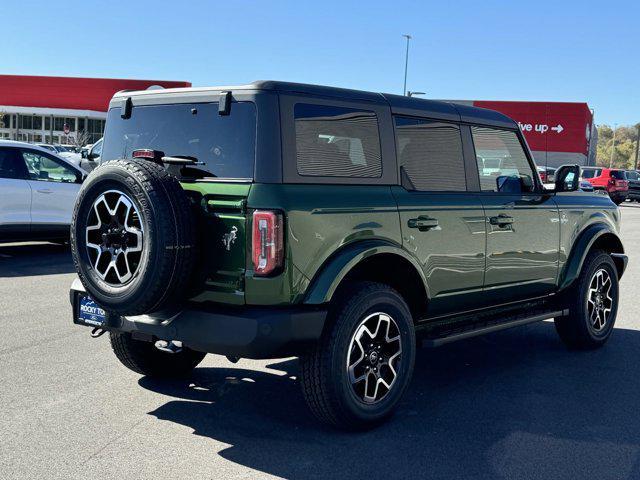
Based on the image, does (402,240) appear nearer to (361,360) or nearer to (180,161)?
(361,360)

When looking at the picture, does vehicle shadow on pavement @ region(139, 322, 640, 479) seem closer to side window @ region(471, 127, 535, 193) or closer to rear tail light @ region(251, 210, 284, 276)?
rear tail light @ region(251, 210, 284, 276)

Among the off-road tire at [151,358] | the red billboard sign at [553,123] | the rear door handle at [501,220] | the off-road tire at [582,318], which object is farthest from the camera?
the red billboard sign at [553,123]

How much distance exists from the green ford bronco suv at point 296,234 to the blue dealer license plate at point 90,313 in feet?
0.04

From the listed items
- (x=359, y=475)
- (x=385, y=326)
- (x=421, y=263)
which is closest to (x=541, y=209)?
(x=421, y=263)

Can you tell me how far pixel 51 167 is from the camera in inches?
455

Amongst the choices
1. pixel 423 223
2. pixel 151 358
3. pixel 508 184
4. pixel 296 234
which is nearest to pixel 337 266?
pixel 296 234

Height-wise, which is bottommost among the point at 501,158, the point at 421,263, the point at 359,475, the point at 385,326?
the point at 359,475

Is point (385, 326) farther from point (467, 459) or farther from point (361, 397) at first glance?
point (467, 459)

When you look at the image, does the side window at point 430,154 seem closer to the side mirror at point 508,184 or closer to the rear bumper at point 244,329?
the side mirror at point 508,184

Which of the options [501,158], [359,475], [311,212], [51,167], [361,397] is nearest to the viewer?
[359,475]

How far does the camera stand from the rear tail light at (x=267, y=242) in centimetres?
392

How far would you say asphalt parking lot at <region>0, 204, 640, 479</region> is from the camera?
3.89 meters

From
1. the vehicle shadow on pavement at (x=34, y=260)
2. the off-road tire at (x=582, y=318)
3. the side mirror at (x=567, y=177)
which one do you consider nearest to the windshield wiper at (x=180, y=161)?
the side mirror at (x=567, y=177)

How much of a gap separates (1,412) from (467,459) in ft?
8.99
